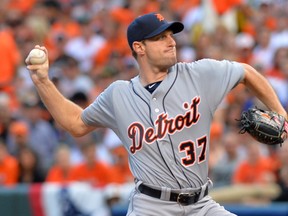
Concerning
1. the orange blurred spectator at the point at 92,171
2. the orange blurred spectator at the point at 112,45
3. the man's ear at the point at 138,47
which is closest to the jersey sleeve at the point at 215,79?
the man's ear at the point at 138,47

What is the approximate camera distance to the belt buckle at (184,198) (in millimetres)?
6250

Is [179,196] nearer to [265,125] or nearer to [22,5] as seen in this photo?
[265,125]

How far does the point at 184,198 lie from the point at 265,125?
2.26 feet

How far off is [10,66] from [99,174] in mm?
4048

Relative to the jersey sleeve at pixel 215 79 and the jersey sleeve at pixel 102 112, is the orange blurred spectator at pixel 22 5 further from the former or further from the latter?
the jersey sleeve at pixel 215 79

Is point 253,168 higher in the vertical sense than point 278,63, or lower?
lower

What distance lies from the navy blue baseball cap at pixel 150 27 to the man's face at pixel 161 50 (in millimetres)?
49

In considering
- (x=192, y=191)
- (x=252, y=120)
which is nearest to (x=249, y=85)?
(x=252, y=120)

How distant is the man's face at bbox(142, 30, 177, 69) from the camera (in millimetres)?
6344

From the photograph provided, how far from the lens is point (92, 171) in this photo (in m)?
10.7

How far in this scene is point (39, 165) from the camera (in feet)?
37.6

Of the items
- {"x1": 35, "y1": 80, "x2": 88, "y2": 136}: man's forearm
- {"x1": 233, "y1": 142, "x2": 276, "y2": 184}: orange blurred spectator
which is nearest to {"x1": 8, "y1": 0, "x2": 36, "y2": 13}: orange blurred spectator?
{"x1": 233, "y1": 142, "x2": 276, "y2": 184}: orange blurred spectator

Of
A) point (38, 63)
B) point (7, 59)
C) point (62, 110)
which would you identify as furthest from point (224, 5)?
point (38, 63)

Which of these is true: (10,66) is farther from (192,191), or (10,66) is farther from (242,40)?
(192,191)
